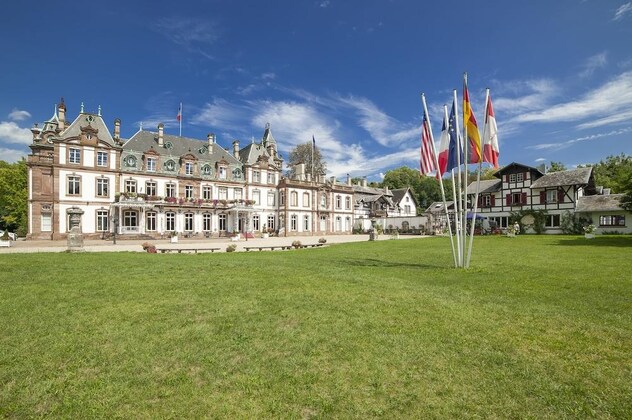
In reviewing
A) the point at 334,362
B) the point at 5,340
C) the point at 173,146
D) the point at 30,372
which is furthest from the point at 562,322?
the point at 173,146

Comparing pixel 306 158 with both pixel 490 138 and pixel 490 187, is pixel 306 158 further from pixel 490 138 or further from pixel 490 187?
pixel 490 138

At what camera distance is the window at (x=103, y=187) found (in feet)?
111

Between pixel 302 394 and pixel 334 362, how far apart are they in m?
0.87

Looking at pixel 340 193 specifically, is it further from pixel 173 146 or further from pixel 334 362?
pixel 334 362

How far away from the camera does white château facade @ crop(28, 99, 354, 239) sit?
32000 millimetres

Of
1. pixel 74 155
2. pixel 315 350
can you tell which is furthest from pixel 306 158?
pixel 315 350

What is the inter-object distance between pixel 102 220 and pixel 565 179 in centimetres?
5230

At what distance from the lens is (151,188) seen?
122ft

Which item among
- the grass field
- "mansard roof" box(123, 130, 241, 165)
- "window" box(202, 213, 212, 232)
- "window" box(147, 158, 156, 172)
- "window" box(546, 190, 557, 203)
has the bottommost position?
the grass field

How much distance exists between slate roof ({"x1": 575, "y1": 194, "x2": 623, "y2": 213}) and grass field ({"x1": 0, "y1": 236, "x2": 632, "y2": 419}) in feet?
111

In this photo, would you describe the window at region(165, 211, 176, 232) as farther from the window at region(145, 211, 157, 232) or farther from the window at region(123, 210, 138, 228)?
the window at region(123, 210, 138, 228)

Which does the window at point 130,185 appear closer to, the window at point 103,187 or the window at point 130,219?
the window at point 103,187

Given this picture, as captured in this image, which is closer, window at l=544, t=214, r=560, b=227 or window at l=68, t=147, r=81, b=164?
Result: window at l=68, t=147, r=81, b=164

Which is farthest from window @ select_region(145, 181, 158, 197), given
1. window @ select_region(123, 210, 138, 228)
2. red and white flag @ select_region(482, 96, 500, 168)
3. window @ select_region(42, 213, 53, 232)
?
red and white flag @ select_region(482, 96, 500, 168)
